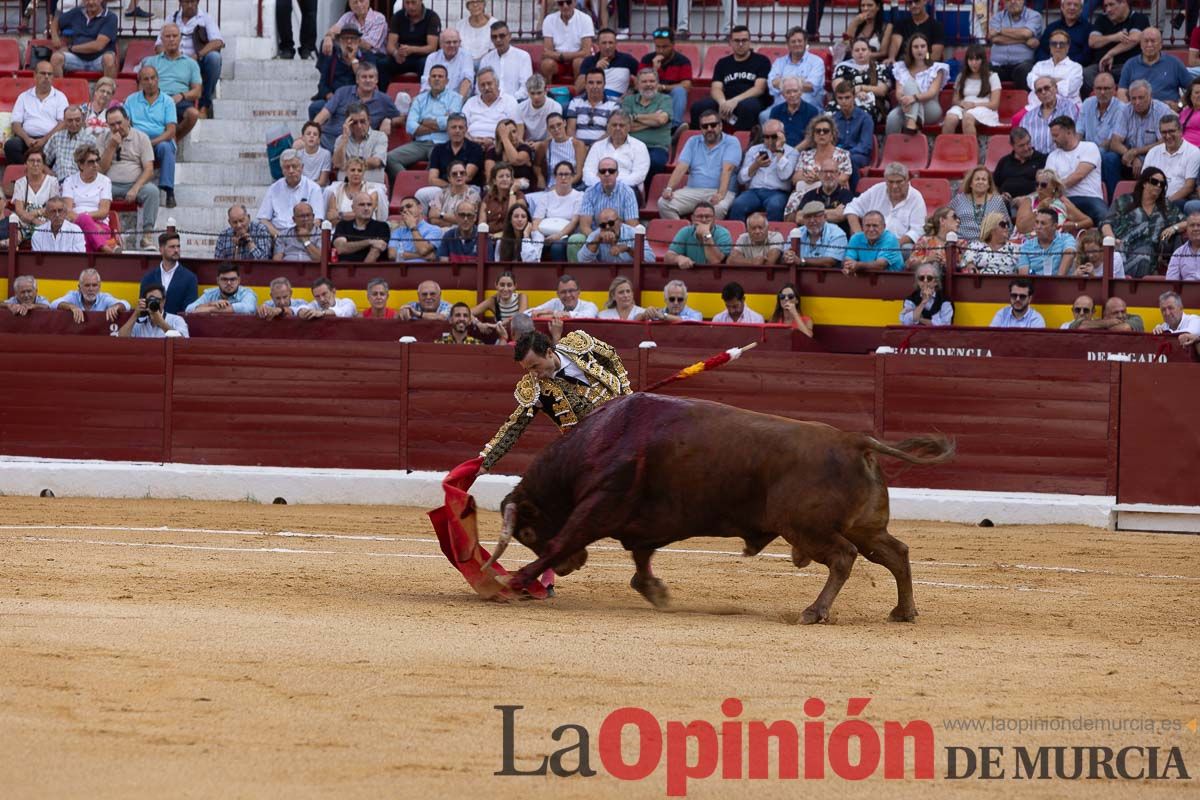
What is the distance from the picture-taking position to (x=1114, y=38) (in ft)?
44.3

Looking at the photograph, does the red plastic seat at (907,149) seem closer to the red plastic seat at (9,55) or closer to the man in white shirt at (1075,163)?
the man in white shirt at (1075,163)

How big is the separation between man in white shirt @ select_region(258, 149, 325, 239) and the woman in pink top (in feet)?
21.9

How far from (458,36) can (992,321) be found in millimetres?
5720

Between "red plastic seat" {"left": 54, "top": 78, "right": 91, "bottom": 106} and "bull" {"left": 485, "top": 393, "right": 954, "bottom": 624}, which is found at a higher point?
"red plastic seat" {"left": 54, "top": 78, "right": 91, "bottom": 106}

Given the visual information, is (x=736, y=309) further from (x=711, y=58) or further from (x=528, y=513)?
(x=528, y=513)

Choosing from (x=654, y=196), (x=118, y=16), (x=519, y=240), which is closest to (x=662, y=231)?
(x=654, y=196)

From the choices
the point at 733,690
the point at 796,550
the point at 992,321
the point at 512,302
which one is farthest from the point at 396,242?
the point at 733,690

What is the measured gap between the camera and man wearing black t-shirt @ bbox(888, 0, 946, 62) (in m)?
13.9

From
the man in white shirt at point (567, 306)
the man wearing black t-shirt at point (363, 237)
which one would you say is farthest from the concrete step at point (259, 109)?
the man in white shirt at point (567, 306)

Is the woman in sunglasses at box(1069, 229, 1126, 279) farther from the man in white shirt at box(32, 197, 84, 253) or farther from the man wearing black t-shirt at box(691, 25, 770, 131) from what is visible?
the man in white shirt at box(32, 197, 84, 253)

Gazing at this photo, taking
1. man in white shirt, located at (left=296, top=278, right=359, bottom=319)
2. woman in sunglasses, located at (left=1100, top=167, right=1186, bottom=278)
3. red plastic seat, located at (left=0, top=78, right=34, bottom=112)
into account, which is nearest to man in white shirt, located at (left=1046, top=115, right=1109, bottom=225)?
woman in sunglasses, located at (left=1100, top=167, right=1186, bottom=278)

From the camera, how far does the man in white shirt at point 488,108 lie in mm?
14141

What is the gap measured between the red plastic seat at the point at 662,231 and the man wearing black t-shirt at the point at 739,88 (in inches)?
57.7

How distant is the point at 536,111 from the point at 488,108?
0.40 metres
